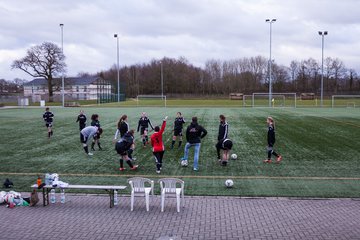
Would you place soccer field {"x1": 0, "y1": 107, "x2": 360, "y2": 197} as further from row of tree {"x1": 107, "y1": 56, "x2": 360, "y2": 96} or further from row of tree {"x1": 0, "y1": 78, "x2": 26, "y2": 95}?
row of tree {"x1": 0, "y1": 78, "x2": 26, "y2": 95}

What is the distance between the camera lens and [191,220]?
8.88m

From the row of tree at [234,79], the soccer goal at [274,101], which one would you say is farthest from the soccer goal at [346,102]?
the row of tree at [234,79]

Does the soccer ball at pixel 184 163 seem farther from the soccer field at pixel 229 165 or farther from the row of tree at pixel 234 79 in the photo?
the row of tree at pixel 234 79

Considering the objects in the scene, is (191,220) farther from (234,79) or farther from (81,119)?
(234,79)

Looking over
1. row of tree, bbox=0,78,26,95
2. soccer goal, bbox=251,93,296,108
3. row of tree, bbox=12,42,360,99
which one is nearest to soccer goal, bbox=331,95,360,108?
soccer goal, bbox=251,93,296,108

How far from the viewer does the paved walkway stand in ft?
26.4

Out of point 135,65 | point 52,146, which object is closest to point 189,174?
point 52,146

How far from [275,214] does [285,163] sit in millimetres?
6479

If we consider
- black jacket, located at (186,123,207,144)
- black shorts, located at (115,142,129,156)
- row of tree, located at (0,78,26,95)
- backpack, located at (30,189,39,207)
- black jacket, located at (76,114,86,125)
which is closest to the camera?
backpack, located at (30,189,39,207)

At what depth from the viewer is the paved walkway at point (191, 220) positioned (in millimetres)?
8055

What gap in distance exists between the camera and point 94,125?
16.9 metres

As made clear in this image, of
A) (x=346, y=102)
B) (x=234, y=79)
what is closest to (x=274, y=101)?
(x=346, y=102)

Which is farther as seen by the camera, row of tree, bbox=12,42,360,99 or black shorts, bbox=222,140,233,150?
row of tree, bbox=12,42,360,99

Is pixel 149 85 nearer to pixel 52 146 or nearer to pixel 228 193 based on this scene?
pixel 52 146
